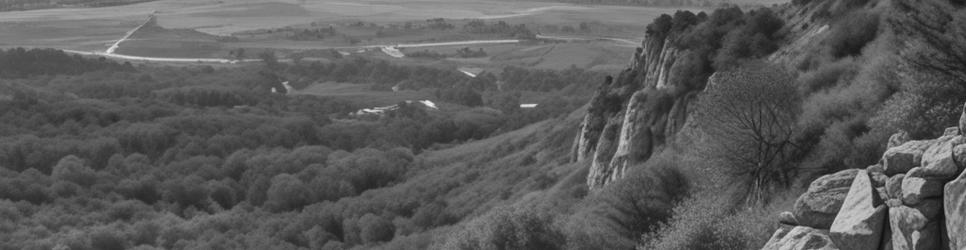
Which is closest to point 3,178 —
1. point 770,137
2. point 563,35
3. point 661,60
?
point 661,60

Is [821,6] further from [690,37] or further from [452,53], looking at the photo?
[452,53]

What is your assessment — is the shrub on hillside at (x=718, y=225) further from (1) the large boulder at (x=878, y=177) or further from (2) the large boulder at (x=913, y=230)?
(2) the large boulder at (x=913, y=230)

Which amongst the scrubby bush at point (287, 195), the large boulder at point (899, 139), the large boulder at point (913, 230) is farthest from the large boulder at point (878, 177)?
the scrubby bush at point (287, 195)

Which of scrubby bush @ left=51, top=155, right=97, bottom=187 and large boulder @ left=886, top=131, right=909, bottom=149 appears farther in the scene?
scrubby bush @ left=51, top=155, right=97, bottom=187

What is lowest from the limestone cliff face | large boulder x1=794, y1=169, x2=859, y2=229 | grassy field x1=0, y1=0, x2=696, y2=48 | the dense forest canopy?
grassy field x1=0, y1=0, x2=696, y2=48

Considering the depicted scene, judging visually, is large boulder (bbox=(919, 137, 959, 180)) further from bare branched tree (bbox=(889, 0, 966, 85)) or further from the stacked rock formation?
bare branched tree (bbox=(889, 0, 966, 85))

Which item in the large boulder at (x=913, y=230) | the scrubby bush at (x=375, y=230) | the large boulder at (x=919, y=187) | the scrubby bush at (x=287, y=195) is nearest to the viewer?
the large boulder at (x=913, y=230)

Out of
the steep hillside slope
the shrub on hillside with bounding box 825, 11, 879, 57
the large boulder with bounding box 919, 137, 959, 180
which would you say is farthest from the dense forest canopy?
the large boulder with bounding box 919, 137, 959, 180
